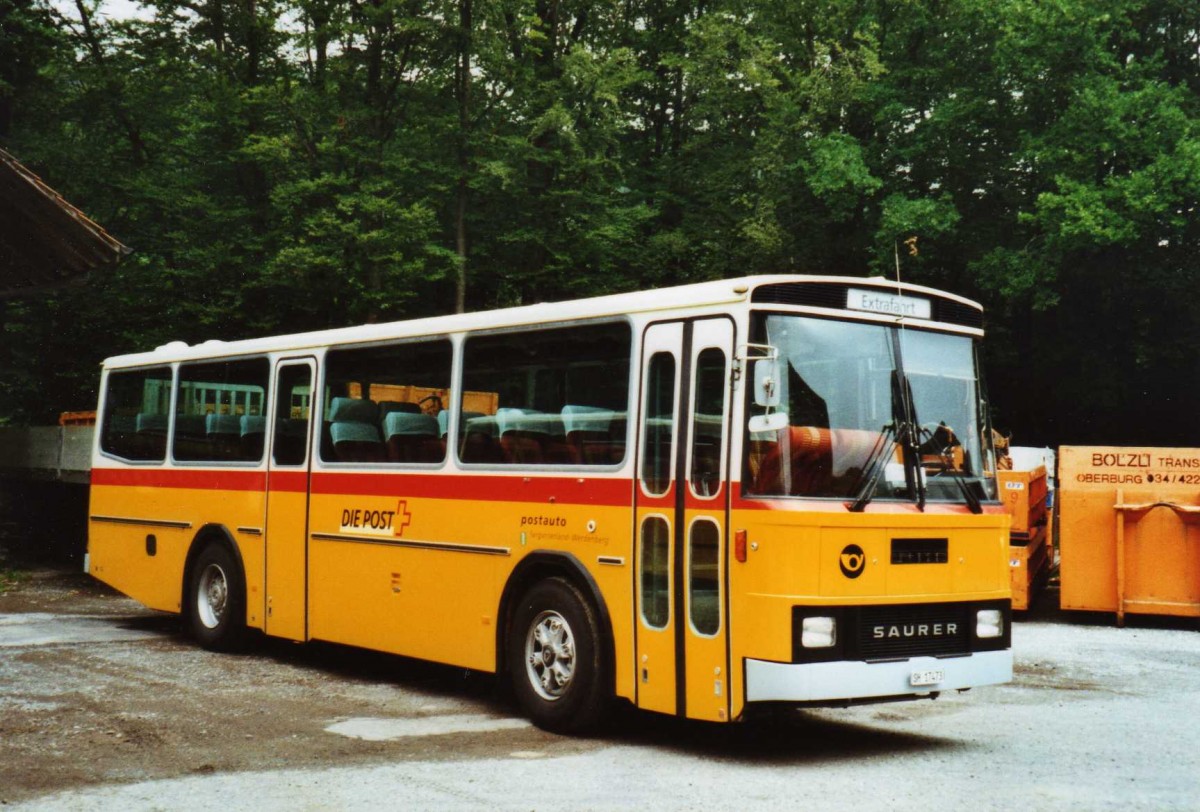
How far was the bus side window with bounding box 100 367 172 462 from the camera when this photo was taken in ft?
47.1

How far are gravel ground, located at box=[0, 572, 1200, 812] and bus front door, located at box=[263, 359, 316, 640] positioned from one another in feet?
1.69

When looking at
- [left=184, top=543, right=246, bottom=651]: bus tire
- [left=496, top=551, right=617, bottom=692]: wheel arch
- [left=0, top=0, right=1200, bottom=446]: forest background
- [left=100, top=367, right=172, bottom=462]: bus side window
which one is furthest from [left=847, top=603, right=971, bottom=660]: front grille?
[left=0, top=0, right=1200, bottom=446]: forest background

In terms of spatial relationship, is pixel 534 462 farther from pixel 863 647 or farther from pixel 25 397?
pixel 25 397

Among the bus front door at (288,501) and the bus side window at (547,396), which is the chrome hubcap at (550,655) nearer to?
the bus side window at (547,396)

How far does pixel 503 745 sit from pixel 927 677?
2.64m

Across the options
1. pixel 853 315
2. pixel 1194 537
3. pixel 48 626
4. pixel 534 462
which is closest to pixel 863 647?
pixel 853 315

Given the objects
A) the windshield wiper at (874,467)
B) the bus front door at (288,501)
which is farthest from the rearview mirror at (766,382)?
the bus front door at (288,501)

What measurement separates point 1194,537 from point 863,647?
8.95 metres

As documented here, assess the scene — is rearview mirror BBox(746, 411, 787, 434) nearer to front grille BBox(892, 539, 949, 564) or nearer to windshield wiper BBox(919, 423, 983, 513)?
front grille BBox(892, 539, 949, 564)

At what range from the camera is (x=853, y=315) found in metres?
8.41

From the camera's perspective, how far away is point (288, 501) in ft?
40.3

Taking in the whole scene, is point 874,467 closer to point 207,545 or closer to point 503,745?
point 503,745

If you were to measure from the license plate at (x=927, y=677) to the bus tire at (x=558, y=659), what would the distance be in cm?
194

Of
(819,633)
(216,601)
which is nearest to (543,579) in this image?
(819,633)
